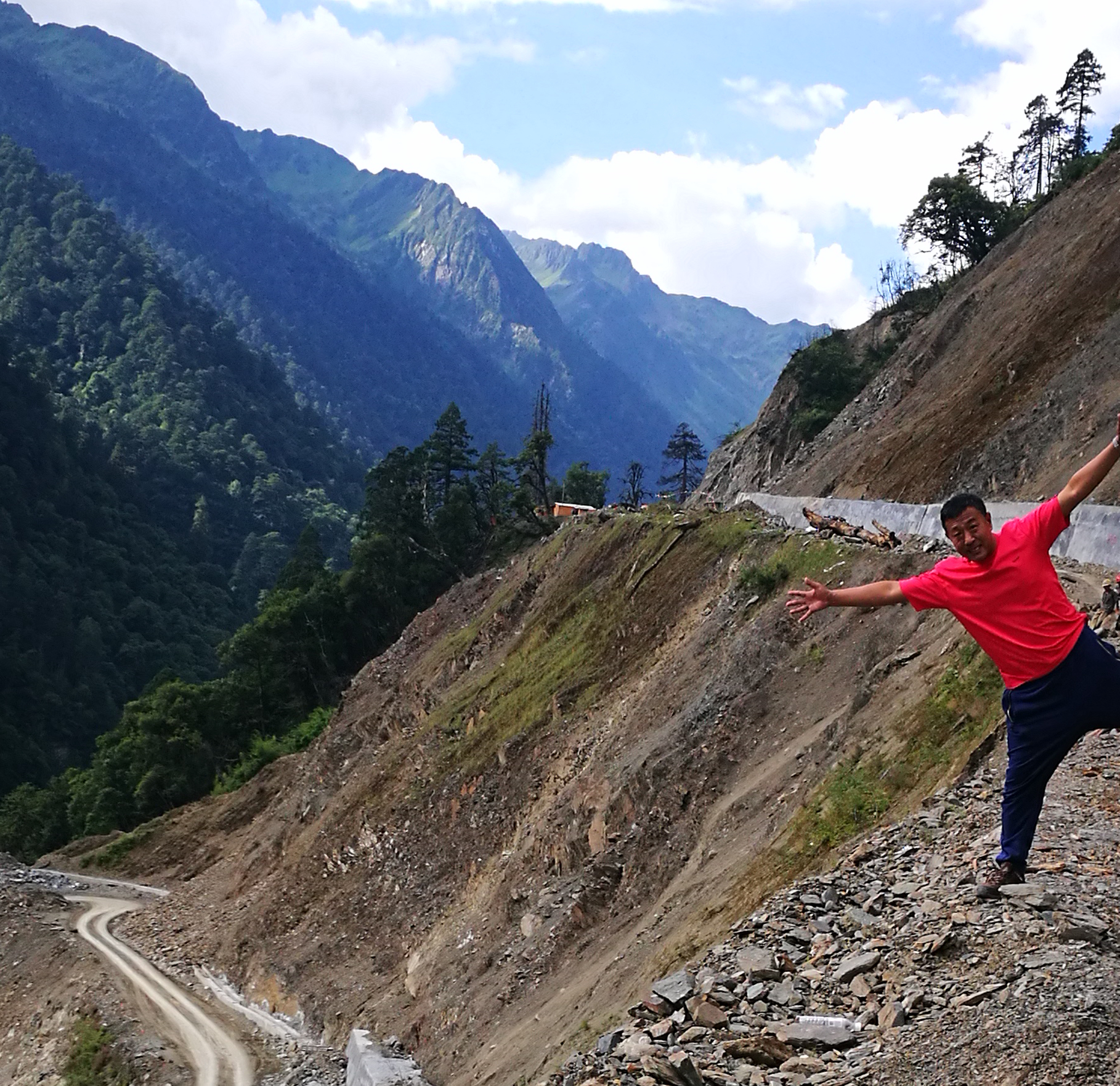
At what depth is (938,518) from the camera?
18938mm

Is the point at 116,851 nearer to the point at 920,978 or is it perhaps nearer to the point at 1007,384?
the point at 1007,384

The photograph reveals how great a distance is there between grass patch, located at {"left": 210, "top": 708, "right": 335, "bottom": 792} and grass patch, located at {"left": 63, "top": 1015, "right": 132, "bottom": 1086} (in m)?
24.2

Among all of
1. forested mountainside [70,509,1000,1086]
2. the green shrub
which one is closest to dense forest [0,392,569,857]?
forested mountainside [70,509,1000,1086]

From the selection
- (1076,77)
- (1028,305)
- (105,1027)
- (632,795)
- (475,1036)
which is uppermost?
(1076,77)

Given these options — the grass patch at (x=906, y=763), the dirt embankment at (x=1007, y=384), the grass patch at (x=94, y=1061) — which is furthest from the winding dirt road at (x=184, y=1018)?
the dirt embankment at (x=1007, y=384)

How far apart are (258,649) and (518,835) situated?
43331 mm

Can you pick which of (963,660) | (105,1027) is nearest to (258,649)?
(105,1027)

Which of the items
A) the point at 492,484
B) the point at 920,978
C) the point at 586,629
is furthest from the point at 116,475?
the point at 920,978

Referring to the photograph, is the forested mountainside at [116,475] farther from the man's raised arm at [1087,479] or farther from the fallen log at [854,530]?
the man's raised arm at [1087,479]

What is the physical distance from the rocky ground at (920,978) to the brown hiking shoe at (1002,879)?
2.6 inches

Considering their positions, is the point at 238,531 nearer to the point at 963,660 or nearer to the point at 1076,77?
the point at 1076,77

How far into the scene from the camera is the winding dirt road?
876 inches

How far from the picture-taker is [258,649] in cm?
6212

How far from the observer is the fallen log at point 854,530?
63.7 feet
